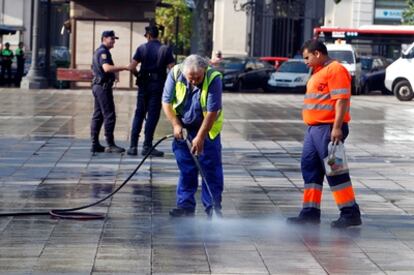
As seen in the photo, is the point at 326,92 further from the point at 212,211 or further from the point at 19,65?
the point at 19,65

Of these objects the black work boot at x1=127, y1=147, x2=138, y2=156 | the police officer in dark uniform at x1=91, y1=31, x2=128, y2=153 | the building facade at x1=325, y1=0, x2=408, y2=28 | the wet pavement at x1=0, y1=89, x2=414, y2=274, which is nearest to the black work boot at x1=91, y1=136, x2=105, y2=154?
the police officer in dark uniform at x1=91, y1=31, x2=128, y2=153

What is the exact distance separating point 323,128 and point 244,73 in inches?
1302

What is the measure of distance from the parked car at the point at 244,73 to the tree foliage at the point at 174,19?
63.5 feet

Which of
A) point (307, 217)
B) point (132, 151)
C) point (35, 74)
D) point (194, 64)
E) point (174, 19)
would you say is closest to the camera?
point (194, 64)

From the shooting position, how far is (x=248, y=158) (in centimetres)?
1684

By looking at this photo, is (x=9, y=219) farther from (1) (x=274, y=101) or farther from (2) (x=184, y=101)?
(1) (x=274, y=101)

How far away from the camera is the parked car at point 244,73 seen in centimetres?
4303

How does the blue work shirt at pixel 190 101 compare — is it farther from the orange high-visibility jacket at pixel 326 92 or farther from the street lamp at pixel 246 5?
the street lamp at pixel 246 5

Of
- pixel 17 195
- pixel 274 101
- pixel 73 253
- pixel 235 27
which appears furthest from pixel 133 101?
pixel 235 27

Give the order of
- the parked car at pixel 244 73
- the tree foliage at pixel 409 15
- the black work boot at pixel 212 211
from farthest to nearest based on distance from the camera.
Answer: the tree foliage at pixel 409 15 → the parked car at pixel 244 73 → the black work boot at pixel 212 211

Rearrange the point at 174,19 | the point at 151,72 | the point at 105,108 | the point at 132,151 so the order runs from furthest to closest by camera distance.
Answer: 1. the point at 174,19
2. the point at 132,151
3. the point at 105,108
4. the point at 151,72

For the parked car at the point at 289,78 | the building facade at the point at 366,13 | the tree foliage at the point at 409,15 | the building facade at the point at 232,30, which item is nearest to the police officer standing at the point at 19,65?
the parked car at the point at 289,78

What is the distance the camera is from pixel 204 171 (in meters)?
10.9

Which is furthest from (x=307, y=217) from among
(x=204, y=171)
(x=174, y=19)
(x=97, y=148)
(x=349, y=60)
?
(x=174, y=19)
